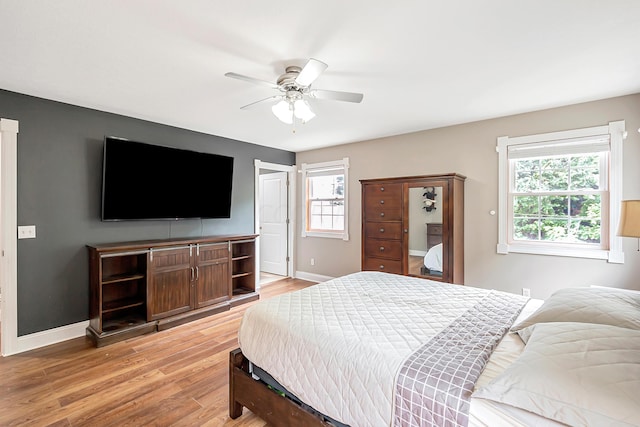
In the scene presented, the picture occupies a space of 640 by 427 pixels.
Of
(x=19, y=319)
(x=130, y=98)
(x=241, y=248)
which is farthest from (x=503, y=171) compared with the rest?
(x=19, y=319)

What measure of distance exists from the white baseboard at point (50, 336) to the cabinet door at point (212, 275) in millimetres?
1129

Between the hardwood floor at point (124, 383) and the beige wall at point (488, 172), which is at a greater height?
the beige wall at point (488, 172)

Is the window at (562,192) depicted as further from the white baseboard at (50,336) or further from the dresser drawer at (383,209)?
the white baseboard at (50,336)

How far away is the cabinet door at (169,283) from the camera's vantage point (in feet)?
10.7

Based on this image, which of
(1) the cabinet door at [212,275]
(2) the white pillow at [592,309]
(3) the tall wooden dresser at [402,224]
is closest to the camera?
(2) the white pillow at [592,309]

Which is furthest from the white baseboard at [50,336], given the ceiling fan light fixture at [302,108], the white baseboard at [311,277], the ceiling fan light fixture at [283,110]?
the white baseboard at [311,277]

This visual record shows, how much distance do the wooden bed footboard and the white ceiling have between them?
2.01 meters

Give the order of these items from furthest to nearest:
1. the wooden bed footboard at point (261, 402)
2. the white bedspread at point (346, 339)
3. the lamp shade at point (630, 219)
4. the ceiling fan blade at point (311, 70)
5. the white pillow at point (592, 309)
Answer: the ceiling fan blade at point (311, 70) < the lamp shade at point (630, 219) < the wooden bed footboard at point (261, 402) < the white pillow at point (592, 309) < the white bedspread at point (346, 339)

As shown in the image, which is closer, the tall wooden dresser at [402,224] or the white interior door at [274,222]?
the tall wooden dresser at [402,224]

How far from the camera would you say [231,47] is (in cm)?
202

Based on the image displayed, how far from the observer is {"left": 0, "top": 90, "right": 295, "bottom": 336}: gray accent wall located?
282 centimetres

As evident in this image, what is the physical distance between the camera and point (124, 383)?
2303 millimetres

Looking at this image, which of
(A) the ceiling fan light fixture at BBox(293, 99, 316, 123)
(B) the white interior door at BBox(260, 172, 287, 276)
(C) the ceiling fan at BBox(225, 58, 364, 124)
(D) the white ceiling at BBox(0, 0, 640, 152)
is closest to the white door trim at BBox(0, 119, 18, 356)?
(D) the white ceiling at BBox(0, 0, 640, 152)

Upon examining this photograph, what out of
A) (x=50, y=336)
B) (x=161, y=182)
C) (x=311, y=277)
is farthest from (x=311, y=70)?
(x=311, y=277)
